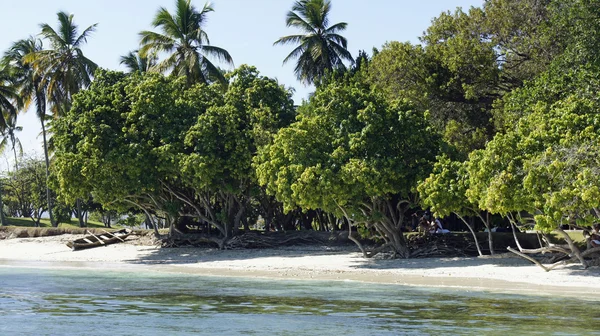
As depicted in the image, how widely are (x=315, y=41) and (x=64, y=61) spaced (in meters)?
14.6

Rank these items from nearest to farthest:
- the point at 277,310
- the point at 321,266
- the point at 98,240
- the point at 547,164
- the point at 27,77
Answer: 1. the point at 277,310
2. the point at 547,164
3. the point at 321,266
4. the point at 98,240
5. the point at 27,77

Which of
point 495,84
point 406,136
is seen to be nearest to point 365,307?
point 406,136

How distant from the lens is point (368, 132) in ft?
92.0

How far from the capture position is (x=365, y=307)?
19.9 metres

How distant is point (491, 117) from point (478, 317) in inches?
665

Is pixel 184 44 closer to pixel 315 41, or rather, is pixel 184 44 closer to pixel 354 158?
pixel 315 41

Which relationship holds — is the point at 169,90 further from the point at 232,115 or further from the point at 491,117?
the point at 491,117

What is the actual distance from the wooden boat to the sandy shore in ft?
1.61

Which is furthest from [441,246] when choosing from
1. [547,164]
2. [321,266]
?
[547,164]

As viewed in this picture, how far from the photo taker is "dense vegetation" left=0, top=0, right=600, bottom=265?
2377cm

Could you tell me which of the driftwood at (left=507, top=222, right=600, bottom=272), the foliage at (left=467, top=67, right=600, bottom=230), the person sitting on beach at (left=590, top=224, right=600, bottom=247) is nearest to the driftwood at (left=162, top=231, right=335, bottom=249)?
the driftwood at (left=507, top=222, right=600, bottom=272)

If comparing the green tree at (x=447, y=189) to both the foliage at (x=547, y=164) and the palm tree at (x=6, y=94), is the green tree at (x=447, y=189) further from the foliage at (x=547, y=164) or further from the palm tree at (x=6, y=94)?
the palm tree at (x=6, y=94)

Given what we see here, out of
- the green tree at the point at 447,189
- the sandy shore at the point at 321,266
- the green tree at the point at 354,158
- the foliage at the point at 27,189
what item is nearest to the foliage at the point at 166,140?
the sandy shore at the point at 321,266

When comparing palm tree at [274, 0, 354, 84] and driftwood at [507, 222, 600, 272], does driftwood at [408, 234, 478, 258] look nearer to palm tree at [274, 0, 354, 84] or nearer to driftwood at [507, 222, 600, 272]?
driftwood at [507, 222, 600, 272]
